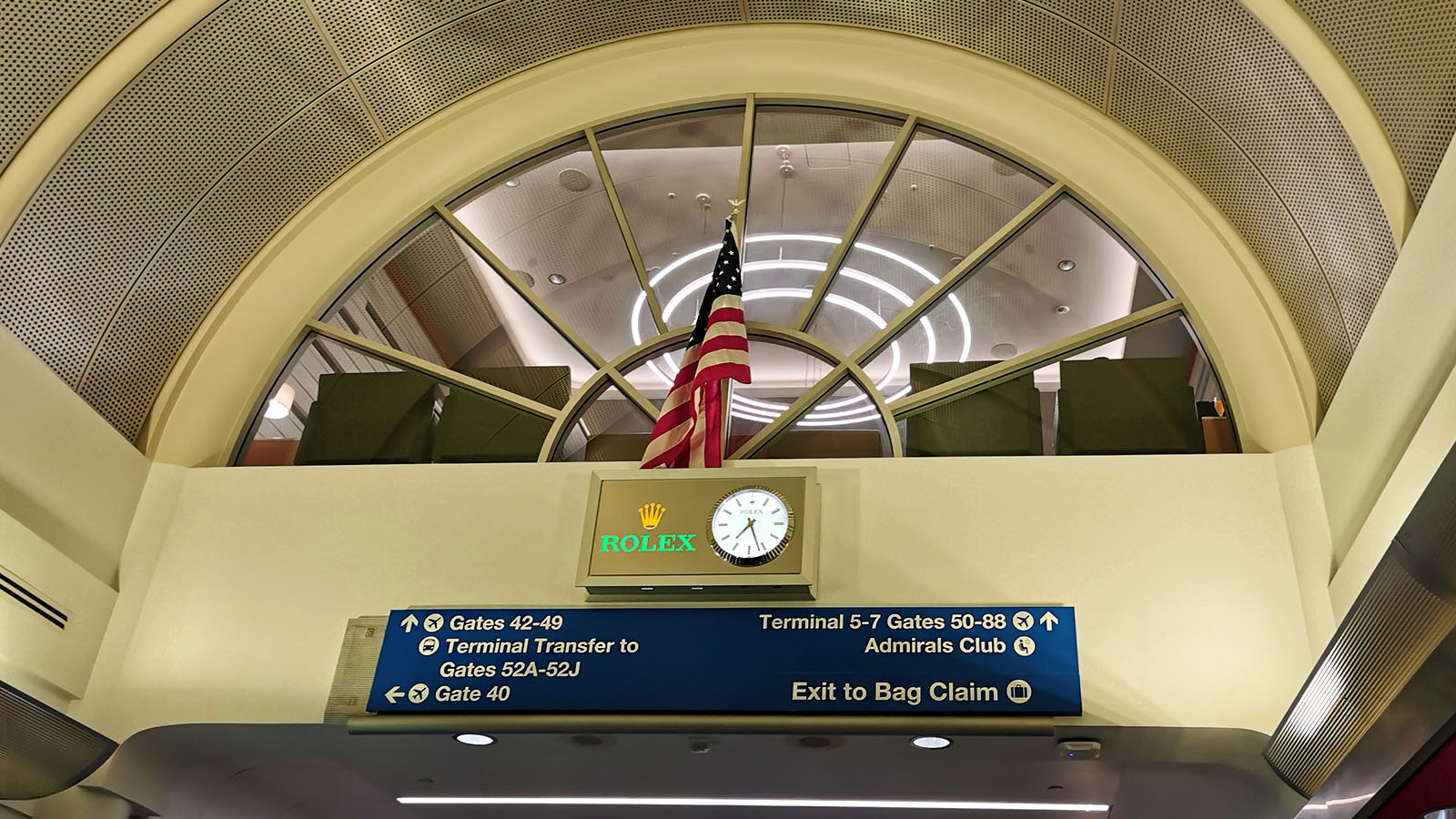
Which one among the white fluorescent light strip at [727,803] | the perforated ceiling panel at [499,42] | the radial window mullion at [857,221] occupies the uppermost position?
the perforated ceiling panel at [499,42]

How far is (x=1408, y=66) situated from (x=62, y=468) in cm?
664

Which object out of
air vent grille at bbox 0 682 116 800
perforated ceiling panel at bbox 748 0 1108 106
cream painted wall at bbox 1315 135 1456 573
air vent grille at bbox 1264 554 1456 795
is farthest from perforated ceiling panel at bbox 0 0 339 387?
Result: air vent grille at bbox 1264 554 1456 795

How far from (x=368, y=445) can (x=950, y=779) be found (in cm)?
380

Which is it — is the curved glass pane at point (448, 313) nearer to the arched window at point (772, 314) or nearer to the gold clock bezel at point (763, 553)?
the arched window at point (772, 314)

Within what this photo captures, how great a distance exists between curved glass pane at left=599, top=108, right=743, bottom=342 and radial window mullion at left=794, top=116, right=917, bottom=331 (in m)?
0.70

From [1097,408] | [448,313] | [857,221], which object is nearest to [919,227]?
[857,221]

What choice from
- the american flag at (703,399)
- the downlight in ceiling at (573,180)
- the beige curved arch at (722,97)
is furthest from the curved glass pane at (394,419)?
the downlight in ceiling at (573,180)

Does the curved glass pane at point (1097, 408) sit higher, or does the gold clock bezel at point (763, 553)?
the curved glass pane at point (1097, 408)

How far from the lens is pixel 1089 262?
22.9 ft

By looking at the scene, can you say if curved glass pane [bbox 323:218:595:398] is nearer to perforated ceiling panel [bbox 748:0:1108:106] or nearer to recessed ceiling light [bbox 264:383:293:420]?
recessed ceiling light [bbox 264:383:293:420]

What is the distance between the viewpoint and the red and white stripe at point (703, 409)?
615cm

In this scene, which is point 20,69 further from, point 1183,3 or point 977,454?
point 1183,3

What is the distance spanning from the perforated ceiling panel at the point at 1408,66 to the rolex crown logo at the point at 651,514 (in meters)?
3.70

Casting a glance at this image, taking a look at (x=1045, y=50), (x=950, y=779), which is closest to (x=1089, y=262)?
(x=1045, y=50)
